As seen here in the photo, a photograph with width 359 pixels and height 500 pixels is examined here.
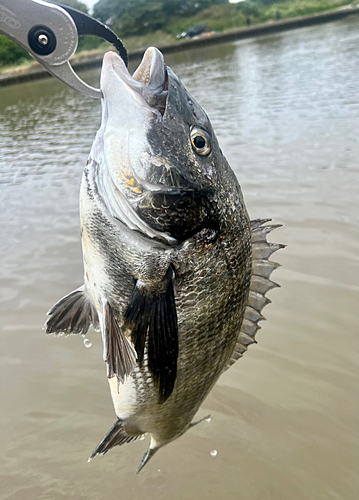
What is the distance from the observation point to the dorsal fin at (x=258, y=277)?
183 centimetres

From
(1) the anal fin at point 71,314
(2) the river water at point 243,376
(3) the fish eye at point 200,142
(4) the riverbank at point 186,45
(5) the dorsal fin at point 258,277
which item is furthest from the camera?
(4) the riverbank at point 186,45

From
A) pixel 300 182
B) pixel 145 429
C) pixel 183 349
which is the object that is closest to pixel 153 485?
pixel 145 429

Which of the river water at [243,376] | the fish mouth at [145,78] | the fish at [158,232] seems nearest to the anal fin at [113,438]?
the fish at [158,232]

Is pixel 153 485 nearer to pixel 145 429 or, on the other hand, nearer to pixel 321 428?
pixel 145 429

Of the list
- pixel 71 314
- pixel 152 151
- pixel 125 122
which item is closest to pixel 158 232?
pixel 152 151

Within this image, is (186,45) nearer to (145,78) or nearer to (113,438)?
(145,78)

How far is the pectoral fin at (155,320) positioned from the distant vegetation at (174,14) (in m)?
52.0

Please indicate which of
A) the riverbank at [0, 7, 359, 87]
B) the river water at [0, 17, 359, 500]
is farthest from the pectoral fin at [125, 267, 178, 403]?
the riverbank at [0, 7, 359, 87]

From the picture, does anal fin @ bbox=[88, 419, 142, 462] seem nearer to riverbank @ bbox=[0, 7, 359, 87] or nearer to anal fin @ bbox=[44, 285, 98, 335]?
anal fin @ bbox=[44, 285, 98, 335]

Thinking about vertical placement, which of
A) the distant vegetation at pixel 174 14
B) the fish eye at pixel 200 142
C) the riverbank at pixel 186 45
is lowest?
the fish eye at pixel 200 142

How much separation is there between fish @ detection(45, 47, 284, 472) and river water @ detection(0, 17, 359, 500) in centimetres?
111

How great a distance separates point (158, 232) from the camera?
1.50m

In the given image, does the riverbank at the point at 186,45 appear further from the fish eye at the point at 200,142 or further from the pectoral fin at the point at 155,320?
the pectoral fin at the point at 155,320

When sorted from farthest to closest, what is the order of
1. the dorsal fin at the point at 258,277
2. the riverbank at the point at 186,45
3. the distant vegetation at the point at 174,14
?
the distant vegetation at the point at 174,14 → the riverbank at the point at 186,45 → the dorsal fin at the point at 258,277
